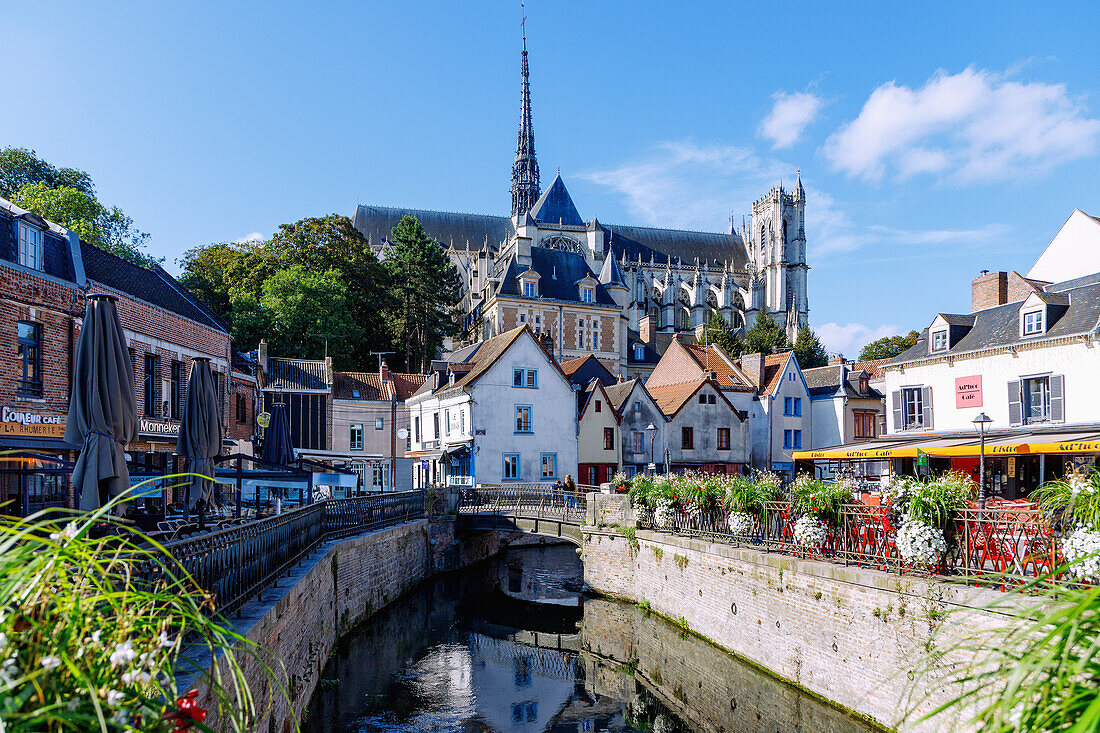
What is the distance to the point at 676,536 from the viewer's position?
65.4 ft

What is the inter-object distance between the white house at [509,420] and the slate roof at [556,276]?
29685 mm

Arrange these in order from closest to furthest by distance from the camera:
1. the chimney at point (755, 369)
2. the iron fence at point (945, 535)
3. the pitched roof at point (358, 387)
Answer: the iron fence at point (945, 535) < the pitched roof at point (358, 387) < the chimney at point (755, 369)

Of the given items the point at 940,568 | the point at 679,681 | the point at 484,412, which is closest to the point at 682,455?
the point at 484,412

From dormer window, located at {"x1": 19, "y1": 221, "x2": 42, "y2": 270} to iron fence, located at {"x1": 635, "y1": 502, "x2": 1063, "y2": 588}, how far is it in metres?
17.0

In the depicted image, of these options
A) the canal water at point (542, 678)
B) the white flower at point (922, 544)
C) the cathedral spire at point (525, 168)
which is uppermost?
the cathedral spire at point (525, 168)

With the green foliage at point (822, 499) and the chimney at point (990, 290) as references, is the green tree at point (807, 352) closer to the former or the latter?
the chimney at point (990, 290)

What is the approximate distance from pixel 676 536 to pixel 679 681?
433 cm

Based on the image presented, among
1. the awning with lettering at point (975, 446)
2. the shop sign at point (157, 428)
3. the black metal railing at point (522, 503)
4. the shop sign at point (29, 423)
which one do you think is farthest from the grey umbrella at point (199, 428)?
the awning with lettering at point (975, 446)

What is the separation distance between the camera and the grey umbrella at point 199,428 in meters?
15.9

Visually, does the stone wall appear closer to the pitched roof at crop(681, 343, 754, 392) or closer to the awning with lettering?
the awning with lettering

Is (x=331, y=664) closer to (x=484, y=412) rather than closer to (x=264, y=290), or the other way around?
(x=484, y=412)

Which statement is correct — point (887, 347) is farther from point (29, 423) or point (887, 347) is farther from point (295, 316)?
point (29, 423)

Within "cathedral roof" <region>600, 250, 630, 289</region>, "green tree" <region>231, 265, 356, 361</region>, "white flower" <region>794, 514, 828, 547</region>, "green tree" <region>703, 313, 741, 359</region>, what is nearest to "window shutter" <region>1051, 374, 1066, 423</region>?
"white flower" <region>794, 514, 828, 547</region>

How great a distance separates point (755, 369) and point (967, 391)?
1707 centimetres
